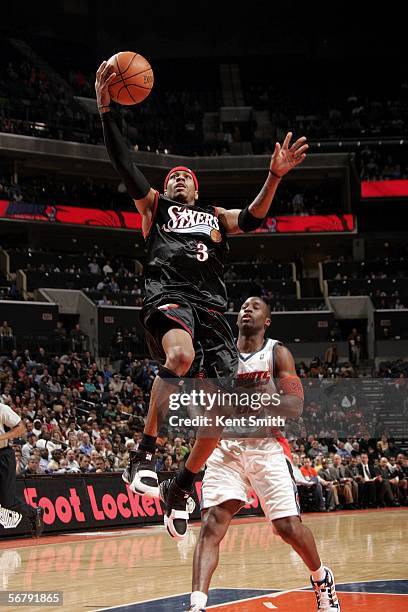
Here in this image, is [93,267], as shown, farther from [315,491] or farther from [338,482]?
[315,491]

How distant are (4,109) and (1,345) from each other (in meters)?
13.5

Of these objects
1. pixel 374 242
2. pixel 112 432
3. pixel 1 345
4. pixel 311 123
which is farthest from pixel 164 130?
pixel 112 432

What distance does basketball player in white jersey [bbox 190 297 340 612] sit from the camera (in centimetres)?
666

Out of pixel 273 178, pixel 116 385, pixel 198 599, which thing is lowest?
pixel 198 599

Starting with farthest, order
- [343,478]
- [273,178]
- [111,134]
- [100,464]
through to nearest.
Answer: [343,478]
[100,464]
[273,178]
[111,134]

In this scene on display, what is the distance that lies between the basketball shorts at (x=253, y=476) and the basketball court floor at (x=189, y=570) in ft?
5.32

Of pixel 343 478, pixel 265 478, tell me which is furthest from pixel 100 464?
pixel 265 478

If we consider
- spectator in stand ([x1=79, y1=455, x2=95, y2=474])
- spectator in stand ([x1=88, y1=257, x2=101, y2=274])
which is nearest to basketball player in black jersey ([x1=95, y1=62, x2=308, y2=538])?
spectator in stand ([x1=79, y1=455, x2=95, y2=474])

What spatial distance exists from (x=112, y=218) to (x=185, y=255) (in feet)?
112

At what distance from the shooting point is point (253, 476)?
681 cm

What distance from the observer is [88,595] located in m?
8.99

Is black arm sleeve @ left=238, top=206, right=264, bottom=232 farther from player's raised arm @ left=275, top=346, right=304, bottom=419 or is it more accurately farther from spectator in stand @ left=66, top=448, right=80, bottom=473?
spectator in stand @ left=66, top=448, right=80, bottom=473

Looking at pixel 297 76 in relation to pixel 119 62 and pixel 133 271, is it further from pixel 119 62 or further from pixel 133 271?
pixel 119 62

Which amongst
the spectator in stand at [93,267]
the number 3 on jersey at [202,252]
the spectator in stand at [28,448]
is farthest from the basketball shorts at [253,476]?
the spectator in stand at [93,267]
